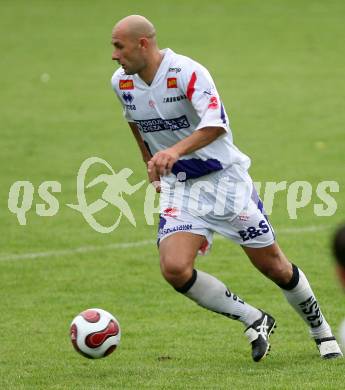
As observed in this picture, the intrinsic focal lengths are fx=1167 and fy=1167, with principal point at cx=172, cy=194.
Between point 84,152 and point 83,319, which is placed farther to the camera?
point 84,152

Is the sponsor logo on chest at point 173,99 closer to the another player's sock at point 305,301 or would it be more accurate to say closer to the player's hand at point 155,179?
the player's hand at point 155,179

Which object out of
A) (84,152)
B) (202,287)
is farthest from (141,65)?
(84,152)

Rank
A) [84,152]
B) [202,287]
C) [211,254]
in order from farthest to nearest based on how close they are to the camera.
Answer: [84,152] < [211,254] < [202,287]

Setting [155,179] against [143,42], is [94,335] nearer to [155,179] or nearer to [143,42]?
[155,179]

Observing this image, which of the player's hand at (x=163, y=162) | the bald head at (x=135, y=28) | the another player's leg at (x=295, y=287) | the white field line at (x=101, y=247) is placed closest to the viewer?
the player's hand at (x=163, y=162)

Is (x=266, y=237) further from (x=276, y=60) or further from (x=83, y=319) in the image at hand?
(x=276, y=60)

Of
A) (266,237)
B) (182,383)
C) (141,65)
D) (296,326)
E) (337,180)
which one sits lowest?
(337,180)

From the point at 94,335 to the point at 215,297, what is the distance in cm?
96

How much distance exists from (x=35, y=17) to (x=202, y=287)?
27454mm

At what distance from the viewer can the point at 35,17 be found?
34906mm

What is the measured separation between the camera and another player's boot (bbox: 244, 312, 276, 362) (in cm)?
862

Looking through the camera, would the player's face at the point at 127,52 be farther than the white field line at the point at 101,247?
No

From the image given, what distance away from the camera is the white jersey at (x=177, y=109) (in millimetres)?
8383

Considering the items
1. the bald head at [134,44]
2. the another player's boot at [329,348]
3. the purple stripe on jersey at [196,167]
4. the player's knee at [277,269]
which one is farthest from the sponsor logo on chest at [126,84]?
the another player's boot at [329,348]
